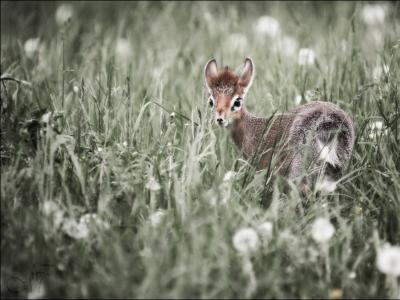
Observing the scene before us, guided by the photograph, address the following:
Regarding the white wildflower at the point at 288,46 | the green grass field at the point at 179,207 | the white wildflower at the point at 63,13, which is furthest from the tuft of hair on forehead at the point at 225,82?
the white wildflower at the point at 63,13

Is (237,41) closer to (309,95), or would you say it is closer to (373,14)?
(373,14)

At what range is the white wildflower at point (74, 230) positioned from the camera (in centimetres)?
257

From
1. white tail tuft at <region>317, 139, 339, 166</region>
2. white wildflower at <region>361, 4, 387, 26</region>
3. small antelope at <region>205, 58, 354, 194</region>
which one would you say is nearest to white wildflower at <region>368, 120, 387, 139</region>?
small antelope at <region>205, 58, 354, 194</region>

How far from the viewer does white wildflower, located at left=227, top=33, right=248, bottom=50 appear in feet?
17.7

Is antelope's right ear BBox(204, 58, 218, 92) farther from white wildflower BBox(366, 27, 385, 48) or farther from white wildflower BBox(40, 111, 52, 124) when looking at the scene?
white wildflower BBox(366, 27, 385, 48)

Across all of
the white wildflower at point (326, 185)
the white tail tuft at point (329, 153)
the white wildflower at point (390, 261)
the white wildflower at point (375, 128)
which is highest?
the white wildflower at point (375, 128)

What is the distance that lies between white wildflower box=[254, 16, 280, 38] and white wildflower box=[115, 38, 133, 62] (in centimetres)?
135

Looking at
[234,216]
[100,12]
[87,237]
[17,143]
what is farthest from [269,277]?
[100,12]

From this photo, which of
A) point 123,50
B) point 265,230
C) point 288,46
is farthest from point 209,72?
point 123,50

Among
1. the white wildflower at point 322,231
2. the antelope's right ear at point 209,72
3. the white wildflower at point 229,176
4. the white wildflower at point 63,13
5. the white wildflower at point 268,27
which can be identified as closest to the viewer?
the white wildflower at point 322,231

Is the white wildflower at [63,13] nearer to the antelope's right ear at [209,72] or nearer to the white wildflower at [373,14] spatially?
the antelope's right ear at [209,72]

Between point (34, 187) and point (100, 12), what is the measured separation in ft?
13.3

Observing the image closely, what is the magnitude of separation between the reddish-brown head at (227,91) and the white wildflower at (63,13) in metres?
2.88

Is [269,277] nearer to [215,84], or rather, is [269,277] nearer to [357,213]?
[357,213]
